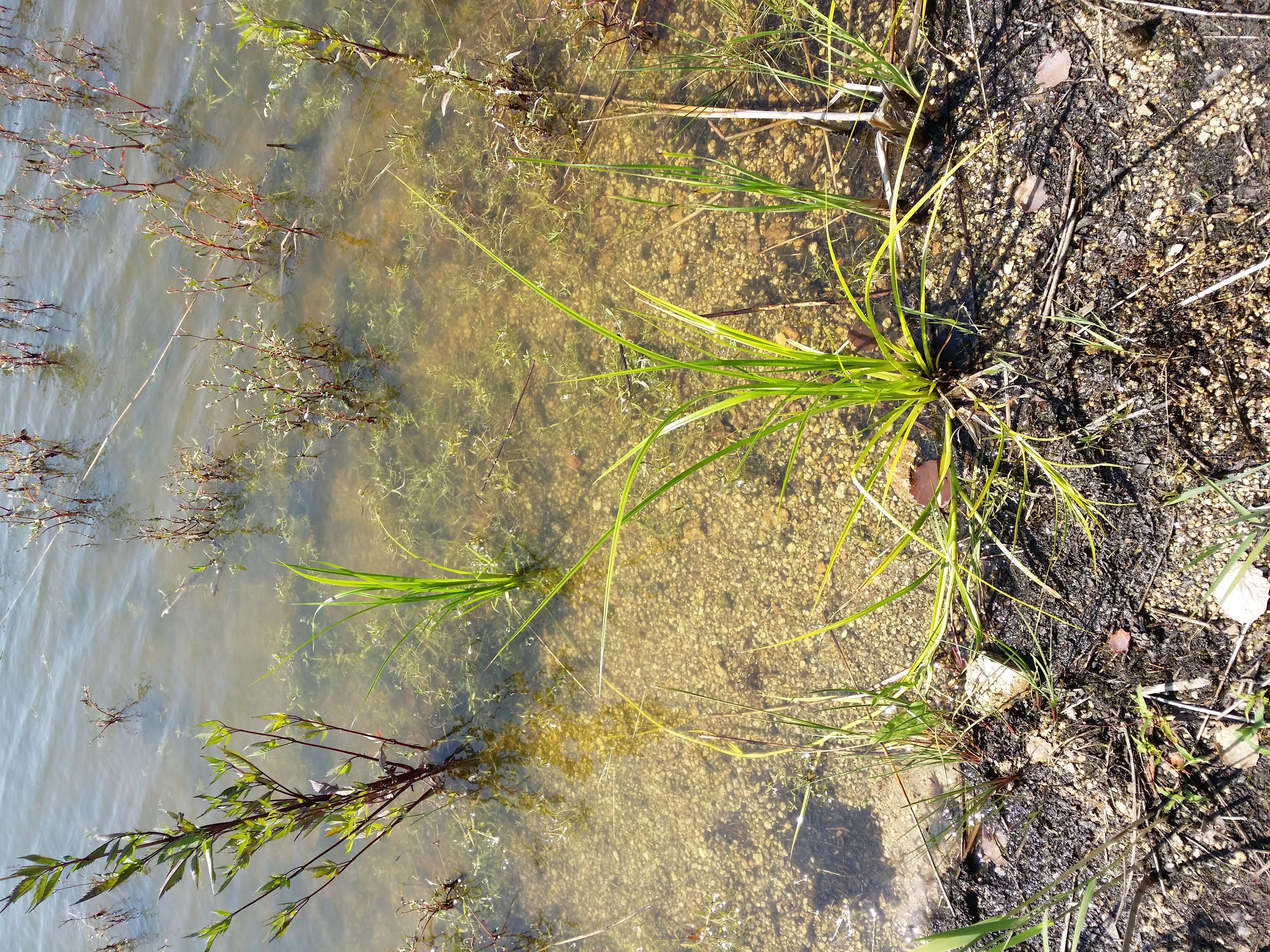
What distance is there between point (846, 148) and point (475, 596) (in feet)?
6.09

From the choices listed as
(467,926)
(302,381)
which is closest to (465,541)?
(302,381)

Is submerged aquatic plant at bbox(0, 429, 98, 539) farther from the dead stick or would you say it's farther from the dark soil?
the dark soil

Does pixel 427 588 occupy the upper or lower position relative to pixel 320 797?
upper

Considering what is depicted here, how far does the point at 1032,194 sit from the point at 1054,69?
289 mm

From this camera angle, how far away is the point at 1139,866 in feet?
6.13

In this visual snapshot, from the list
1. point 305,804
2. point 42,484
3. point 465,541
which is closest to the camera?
point 305,804

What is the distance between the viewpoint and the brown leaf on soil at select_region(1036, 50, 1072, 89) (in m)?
1.81

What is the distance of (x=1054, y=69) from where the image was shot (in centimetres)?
183

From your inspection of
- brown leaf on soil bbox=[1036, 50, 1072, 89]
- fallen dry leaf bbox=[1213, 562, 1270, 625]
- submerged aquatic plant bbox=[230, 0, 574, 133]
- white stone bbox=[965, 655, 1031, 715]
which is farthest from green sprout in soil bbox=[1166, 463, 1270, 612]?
submerged aquatic plant bbox=[230, 0, 574, 133]

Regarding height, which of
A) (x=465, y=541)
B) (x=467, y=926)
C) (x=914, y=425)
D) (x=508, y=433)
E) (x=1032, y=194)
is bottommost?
(x=467, y=926)

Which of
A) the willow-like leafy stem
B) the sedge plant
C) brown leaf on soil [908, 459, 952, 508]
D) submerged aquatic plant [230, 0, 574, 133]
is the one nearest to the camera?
the sedge plant

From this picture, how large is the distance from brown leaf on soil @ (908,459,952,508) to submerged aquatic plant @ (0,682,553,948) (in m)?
1.55

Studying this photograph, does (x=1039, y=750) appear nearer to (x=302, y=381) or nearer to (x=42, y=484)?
(x=302, y=381)

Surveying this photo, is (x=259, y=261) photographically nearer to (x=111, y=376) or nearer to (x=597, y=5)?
(x=111, y=376)
